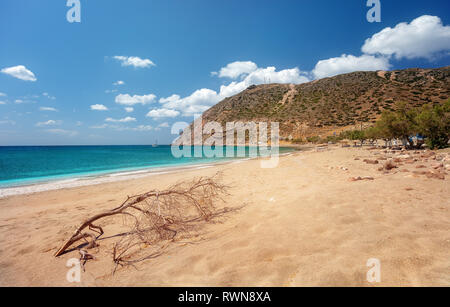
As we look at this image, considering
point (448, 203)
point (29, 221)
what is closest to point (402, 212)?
point (448, 203)

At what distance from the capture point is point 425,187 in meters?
4.36

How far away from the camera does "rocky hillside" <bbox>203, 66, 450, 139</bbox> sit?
51.8 m

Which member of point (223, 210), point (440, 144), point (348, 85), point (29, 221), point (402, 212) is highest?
point (348, 85)

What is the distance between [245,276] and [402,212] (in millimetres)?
2995

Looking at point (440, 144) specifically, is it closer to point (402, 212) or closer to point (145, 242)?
point (402, 212)

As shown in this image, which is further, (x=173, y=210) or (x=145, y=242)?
(x=173, y=210)

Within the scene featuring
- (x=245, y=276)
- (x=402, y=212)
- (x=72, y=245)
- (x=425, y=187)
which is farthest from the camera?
(x=425, y=187)

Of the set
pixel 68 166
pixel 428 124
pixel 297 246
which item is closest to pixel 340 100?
pixel 428 124

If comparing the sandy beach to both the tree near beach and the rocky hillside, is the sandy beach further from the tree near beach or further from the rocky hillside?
the rocky hillside

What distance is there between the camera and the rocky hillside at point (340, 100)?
51787mm

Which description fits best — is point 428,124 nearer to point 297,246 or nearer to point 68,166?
point 297,246

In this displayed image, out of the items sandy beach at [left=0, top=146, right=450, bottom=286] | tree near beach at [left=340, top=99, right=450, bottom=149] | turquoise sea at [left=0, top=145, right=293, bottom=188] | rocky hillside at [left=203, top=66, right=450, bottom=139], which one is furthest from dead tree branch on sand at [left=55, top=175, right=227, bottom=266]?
rocky hillside at [left=203, top=66, right=450, bottom=139]

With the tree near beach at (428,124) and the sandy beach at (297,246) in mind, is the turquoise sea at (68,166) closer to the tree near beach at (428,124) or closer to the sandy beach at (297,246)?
the sandy beach at (297,246)

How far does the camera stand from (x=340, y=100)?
61.9 metres
